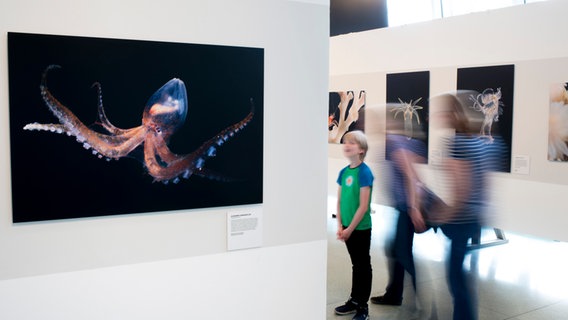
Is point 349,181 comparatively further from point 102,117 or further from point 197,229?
point 102,117

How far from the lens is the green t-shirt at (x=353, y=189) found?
18.0 ft

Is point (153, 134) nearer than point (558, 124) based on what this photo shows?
Yes

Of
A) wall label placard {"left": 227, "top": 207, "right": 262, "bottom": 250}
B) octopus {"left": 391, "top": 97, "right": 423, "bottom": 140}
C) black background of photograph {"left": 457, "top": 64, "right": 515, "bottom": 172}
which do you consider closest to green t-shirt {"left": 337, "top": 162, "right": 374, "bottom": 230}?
black background of photograph {"left": 457, "top": 64, "right": 515, "bottom": 172}

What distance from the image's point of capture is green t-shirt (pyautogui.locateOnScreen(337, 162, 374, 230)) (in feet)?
18.0

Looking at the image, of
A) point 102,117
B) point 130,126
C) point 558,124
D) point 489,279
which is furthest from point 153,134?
point 489,279

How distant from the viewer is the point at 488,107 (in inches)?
280

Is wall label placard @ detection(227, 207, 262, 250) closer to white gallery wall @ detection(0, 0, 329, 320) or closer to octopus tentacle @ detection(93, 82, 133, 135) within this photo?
white gallery wall @ detection(0, 0, 329, 320)

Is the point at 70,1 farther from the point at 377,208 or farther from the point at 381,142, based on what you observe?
the point at 377,208

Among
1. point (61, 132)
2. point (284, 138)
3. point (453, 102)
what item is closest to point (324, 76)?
point (284, 138)

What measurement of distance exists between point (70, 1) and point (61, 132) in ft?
2.05

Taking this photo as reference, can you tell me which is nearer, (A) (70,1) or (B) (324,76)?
(A) (70,1)

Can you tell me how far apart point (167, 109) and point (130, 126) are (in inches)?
8.3

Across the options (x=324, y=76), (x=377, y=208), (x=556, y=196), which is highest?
(x=324, y=76)

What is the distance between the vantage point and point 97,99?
2.50 metres
